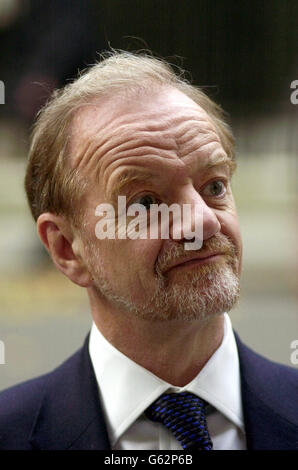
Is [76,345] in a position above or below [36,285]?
below

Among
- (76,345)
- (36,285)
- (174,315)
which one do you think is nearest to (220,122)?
(174,315)

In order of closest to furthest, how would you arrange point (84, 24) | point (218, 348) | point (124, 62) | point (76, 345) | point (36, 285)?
point (218, 348) < point (124, 62) < point (84, 24) < point (76, 345) < point (36, 285)

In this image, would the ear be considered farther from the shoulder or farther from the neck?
the shoulder

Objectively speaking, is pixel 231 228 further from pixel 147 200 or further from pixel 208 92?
pixel 208 92

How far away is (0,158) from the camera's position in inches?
92.4

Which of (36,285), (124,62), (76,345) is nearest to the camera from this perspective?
(124,62)

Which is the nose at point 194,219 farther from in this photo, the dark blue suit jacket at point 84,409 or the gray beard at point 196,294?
the dark blue suit jacket at point 84,409

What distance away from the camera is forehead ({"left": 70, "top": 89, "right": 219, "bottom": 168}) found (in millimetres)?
1142

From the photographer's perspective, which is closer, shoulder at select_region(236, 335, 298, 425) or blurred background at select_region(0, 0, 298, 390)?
shoulder at select_region(236, 335, 298, 425)

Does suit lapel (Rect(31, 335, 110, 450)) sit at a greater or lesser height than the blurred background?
lesser

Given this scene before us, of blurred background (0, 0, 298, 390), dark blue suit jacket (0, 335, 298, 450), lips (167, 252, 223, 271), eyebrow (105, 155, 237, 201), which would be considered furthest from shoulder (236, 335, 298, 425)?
blurred background (0, 0, 298, 390)
